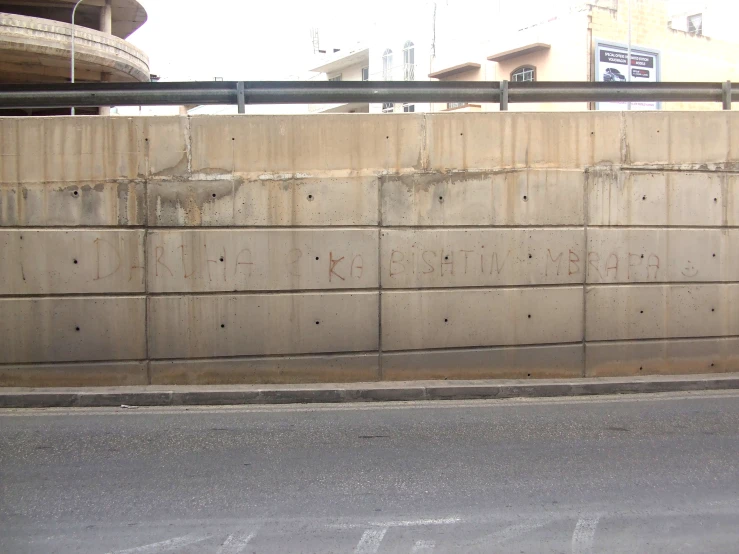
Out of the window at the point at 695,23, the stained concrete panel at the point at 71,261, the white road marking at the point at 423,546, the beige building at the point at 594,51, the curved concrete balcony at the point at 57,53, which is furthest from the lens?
the window at the point at 695,23

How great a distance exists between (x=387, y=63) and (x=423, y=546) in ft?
149

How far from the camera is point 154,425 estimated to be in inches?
283

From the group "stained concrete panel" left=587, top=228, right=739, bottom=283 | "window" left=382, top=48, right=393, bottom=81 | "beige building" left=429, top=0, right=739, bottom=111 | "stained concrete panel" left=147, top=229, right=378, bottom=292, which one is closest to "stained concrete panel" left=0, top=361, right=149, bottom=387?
"stained concrete panel" left=147, top=229, right=378, bottom=292

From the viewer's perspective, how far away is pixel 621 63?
124ft

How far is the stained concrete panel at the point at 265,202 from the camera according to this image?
28.2 ft

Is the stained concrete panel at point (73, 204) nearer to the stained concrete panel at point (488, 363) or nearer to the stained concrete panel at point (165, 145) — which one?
the stained concrete panel at point (165, 145)

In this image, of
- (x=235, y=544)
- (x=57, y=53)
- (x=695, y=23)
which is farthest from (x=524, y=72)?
(x=235, y=544)

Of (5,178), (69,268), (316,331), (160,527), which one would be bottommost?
(160,527)

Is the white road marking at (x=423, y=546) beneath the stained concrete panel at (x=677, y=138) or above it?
beneath

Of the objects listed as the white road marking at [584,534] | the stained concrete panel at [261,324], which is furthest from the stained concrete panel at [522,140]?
the white road marking at [584,534]

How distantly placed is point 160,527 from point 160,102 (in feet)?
19.1

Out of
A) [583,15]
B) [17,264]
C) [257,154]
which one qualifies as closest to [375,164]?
[257,154]

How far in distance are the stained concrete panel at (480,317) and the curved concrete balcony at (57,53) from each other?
81.8ft

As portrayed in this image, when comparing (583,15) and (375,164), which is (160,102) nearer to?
(375,164)
